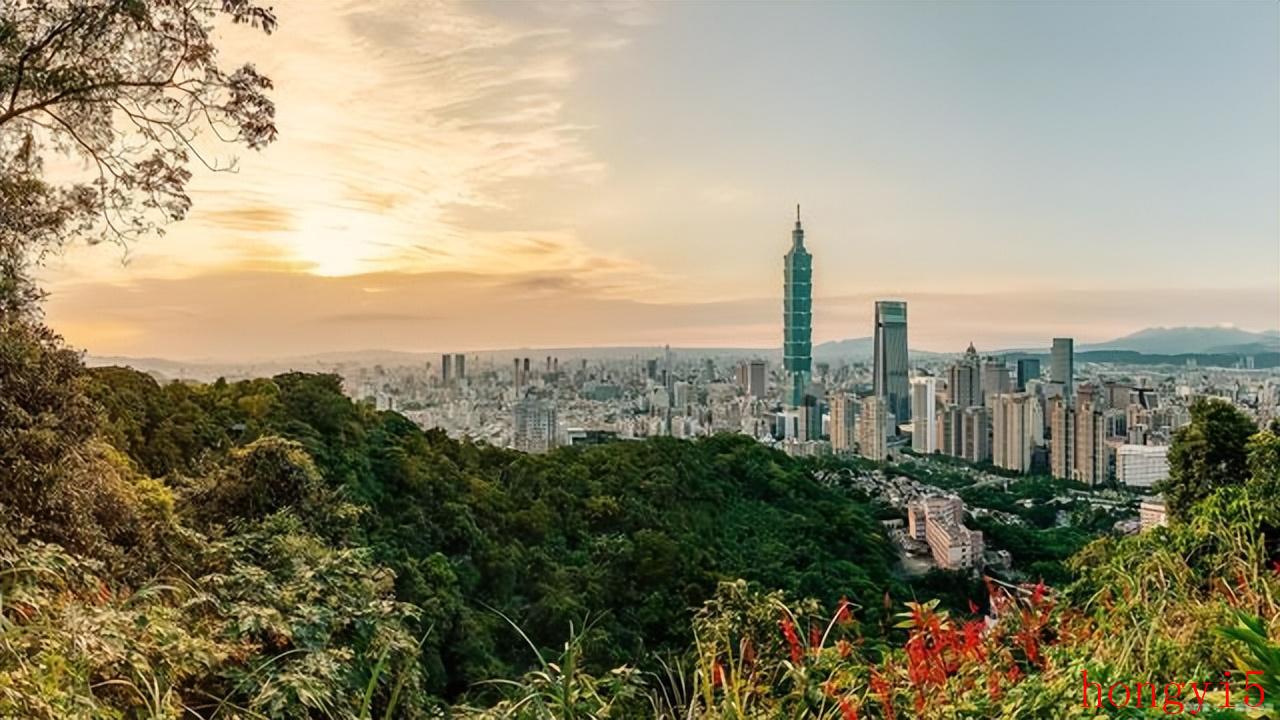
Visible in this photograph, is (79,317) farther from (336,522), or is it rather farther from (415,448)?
(415,448)

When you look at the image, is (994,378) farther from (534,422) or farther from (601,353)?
(534,422)

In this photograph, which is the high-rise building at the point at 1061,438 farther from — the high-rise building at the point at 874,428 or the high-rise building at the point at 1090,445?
the high-rise building at the point at 874,428

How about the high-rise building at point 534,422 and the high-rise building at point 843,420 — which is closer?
the high-rise building at point 534,422

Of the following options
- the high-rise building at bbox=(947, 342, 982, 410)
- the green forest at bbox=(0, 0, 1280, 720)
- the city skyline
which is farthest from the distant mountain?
the green forest at bbox=(0, 0, 1280, 720)

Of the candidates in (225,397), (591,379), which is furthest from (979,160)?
(591,379)

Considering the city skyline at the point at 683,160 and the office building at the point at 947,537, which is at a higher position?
the city skyline at the point at 683,160

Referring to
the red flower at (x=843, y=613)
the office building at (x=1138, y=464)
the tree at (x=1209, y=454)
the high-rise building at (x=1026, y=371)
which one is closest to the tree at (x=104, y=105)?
the red flower at (x=843, y=613)
